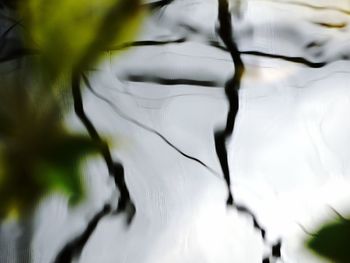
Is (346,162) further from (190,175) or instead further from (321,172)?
(190,175)

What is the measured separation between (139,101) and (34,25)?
126 millimetres

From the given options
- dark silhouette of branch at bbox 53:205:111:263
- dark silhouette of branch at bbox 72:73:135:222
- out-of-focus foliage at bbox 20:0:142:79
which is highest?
out-of-focus foliage at bbox 20:0:142:79

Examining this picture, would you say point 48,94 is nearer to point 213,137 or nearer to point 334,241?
point 213,137

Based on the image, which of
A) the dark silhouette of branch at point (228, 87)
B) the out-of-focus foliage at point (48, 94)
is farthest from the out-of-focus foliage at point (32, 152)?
the dark silhouette of branch at point (228, 87)

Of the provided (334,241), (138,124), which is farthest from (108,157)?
(334,241)

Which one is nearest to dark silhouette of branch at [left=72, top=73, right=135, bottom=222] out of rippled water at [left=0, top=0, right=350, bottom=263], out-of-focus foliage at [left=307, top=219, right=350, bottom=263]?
rippled water at [left=0, top=0, right=350, bottom=263]

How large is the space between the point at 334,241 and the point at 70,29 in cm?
32

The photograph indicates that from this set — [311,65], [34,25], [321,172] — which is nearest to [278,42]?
[311,65]

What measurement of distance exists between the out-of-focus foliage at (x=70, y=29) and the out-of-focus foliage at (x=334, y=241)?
27cm

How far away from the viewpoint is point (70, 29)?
1.62 ft

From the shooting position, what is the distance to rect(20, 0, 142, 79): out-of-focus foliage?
0.49 m

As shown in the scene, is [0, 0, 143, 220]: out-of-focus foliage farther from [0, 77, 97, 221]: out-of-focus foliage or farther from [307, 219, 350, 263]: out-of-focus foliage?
[307, 219, 350, 263]: out-of-focus foliage

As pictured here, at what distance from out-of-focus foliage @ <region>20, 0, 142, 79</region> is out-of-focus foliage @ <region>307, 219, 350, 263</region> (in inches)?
10.5

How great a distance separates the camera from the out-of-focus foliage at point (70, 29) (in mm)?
490
